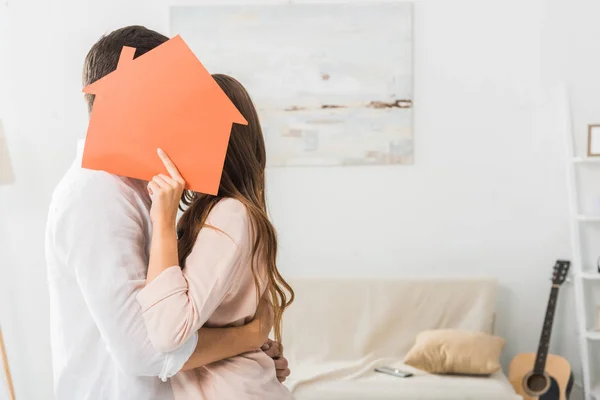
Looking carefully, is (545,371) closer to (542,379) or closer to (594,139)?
(542,379)

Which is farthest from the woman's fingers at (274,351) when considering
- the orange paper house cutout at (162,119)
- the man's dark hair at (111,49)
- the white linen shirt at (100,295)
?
the man's dark hair at (111,49)

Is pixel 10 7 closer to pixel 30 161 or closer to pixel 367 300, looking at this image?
pixel 30 161

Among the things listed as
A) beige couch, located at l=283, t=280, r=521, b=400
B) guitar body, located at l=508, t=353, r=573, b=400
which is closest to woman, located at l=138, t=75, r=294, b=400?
beige couch, located at l=283, t=280, r=521, b=400

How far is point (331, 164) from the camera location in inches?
140

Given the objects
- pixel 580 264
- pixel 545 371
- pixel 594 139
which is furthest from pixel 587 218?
pixel 545 371

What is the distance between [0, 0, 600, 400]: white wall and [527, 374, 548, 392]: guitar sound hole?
0.31 meters

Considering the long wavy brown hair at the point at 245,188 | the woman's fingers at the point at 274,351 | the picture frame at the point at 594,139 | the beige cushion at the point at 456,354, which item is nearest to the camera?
the long wavy brown hair at the point at 245,188

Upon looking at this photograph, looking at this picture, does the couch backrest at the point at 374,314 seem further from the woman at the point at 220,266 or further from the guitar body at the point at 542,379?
the woman at the point at 220,266

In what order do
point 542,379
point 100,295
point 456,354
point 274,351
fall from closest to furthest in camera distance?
point 100,295
point 274,351
point 456,354
point 542,379

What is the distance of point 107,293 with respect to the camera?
3.50 feet

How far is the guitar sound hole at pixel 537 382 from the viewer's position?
127 inches

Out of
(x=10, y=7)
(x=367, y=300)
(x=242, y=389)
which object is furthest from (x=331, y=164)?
(x=242, y=389)

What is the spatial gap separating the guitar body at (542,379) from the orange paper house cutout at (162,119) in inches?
101

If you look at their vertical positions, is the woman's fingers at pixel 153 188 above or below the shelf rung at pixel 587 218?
above
